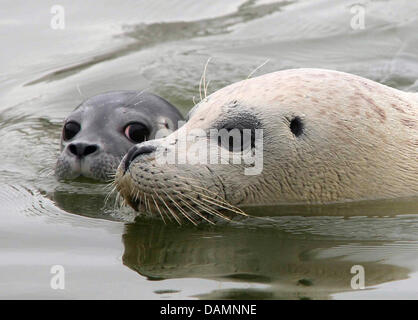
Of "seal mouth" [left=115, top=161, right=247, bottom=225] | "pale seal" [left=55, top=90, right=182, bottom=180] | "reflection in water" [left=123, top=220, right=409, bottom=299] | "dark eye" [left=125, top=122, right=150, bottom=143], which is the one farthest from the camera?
"dark eye" [left=125, top=122, right=150, bottom=143]

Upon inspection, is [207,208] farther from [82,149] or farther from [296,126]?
[82,149]

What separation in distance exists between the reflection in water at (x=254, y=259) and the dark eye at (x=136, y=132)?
136cm

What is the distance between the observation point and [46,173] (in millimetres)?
7176

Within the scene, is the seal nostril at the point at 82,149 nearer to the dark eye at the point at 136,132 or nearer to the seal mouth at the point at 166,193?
the dark eye at the point at 136,132

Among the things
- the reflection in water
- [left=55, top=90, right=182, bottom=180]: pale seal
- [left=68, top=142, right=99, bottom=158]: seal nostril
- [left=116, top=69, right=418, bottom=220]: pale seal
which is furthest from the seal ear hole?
[left=68, top=142, right=99, bottom=158]: seal nostril

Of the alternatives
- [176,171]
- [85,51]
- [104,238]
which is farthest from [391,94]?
[85,51]

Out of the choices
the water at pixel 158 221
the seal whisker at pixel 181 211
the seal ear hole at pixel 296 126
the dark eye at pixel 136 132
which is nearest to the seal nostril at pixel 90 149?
the water at pixel 158 221

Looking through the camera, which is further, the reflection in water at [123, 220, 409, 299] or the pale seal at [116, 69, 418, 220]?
the pale seal at [116, 69, 418, 220]

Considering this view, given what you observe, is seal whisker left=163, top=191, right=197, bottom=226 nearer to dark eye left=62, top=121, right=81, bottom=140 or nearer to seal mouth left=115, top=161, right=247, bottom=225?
seal mouth left=115, top=161, right=247, bottom=225

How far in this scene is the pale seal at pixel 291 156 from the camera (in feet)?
18.0

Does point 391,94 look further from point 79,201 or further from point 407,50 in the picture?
point 407,50

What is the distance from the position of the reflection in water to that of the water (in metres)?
0.01

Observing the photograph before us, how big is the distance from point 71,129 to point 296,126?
6.53 ft

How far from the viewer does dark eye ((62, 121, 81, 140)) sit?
7051 mm
